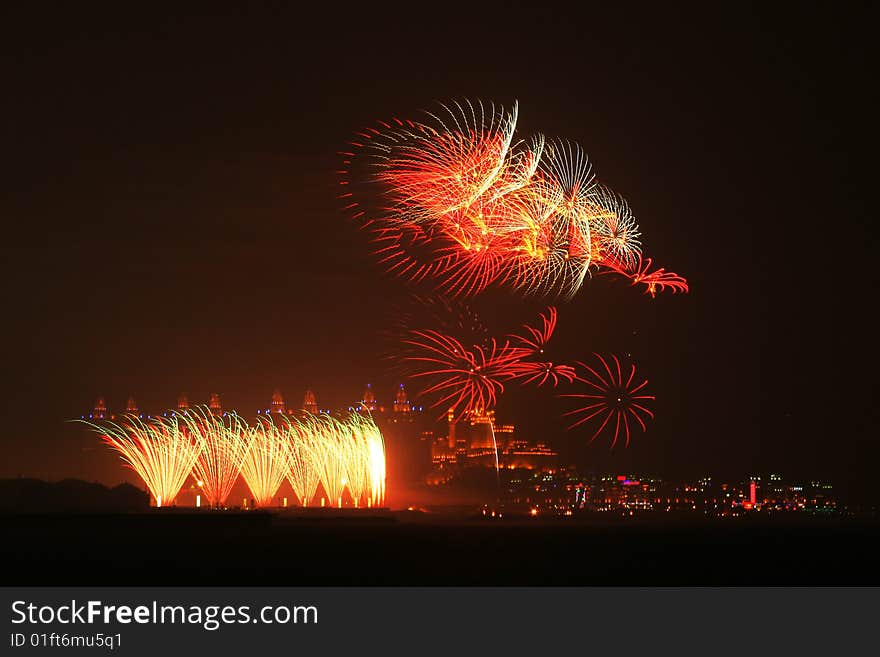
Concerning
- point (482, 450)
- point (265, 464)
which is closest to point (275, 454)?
point (265, 464)

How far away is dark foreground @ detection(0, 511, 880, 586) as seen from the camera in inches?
1183

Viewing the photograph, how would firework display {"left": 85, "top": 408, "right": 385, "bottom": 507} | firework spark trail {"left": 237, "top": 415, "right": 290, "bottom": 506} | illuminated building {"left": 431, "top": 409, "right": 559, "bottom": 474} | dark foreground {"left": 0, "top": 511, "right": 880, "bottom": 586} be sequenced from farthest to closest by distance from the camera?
illuminated building {"left": 431, "top": 409, "right": 559, "bottom": 474} < firework spark trail {"left": 237, "top": 415, "right": 290, "bottom": 506} < firework display {"left": 85, "top": 408, "right": 385, "bottom": 507} < dark foreground {"left": 0, "top": 511, "right": 880, "bottom": 586}

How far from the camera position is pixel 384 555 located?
38250 millimetres

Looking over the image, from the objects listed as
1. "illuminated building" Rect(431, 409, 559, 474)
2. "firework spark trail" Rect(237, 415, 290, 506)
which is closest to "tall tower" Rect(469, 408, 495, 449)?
A: "illuminated building" Rect(431, 409, 559, 474)

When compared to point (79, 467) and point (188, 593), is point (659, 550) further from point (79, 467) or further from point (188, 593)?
point (79, 467)

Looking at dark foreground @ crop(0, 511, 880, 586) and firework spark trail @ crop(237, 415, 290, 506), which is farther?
firework spark trail @ crop(237, 415, 290, 506)

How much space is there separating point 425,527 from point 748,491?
7615 centimetres

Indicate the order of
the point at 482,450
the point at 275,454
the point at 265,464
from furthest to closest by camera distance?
the point at 482,450 → the point at 265,464 → the point at 275,454

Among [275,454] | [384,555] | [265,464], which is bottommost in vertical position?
[384,555]

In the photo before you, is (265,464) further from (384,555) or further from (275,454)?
(384,555)

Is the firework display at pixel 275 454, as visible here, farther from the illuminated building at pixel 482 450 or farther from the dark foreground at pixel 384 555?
the illuminated building at pixel 482 450

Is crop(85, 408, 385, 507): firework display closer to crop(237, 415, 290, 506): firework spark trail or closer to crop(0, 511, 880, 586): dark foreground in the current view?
crop(237, 415, 290, 506): firework spark trail

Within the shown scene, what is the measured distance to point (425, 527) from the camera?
62.5m

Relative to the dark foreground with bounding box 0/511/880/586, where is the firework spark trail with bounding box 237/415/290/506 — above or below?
above
